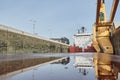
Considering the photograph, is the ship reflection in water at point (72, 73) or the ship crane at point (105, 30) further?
the ship crane at point (105, 30)

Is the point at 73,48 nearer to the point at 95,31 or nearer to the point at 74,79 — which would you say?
the point at 95,31

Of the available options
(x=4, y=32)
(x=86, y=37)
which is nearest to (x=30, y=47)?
(x=4, y=32)

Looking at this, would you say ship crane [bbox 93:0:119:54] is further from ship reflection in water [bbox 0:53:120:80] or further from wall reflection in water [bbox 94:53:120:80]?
ship reflection in water [bbox 0:53:120:80]

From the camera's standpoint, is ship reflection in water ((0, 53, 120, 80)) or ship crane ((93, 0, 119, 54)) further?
ship crane ((93, 0, 119, 54))

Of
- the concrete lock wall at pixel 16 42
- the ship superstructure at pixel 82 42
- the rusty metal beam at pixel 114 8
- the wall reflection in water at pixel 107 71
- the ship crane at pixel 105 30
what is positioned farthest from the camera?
the ship superstructure at pixel 82 42

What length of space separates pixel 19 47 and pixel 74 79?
2391 centimetres

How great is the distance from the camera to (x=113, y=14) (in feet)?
97.7

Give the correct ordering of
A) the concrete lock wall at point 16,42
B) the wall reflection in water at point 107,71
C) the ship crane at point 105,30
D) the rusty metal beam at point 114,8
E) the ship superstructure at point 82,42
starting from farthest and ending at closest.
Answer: the ship superstructure at point 82,42 < the ship crane at point 105,30 < the rusty metal beam at point 114,8 < the concrete lock wall at point 16,42 < the wall reflection in water at point 107,71

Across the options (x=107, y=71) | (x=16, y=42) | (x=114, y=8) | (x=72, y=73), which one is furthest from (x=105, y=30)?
(x=72, y=73)

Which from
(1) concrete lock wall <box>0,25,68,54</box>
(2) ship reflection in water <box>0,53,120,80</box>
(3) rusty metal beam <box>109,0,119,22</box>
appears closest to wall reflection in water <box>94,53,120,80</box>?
(2) ship reflection in water <box>0,53,120,80</box>

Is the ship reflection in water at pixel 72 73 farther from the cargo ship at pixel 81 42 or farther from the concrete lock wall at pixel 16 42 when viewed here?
the cargo ship at pixel 81 42

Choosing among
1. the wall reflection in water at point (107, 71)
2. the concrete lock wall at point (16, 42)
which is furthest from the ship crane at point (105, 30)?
the wall reflection in water at point (107, 71)

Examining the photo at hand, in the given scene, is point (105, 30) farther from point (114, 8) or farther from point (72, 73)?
point (72, 73)

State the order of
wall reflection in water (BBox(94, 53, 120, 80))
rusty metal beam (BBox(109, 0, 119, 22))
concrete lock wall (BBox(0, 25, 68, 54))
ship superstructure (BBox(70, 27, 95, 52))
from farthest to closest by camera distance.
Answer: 1. ship superstructure (BBox(70, 27, 95, 52))
2. rusty metal beam (BBox(109, 0, 119, 22))
3. concrete lock wall (BBox(0, 25, 68, 54))
4. wall reflection in water (BBox(94, 53, 120, 80))
